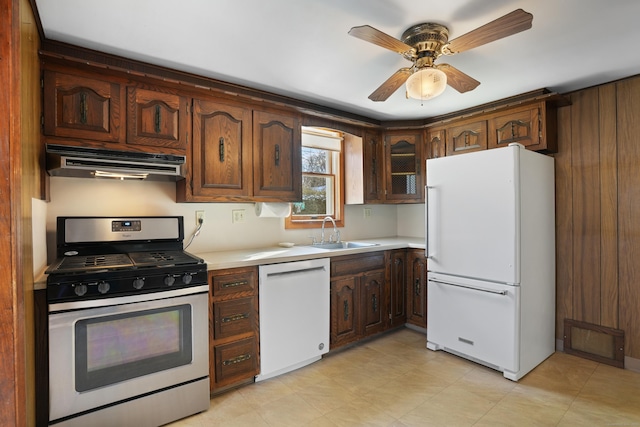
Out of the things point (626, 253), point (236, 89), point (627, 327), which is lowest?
point (627, 327)

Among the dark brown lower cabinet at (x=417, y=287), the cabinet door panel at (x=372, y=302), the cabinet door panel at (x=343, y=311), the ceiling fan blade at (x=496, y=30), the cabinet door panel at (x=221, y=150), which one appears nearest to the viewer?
the ceiling fan blade at (x=496, y=30)

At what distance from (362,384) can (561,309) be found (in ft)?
6.35

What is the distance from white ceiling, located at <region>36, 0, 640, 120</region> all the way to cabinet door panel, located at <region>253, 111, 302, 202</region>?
28 cm

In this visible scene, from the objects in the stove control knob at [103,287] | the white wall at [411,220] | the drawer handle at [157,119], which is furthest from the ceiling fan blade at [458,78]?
the stove control knob at [103,287]

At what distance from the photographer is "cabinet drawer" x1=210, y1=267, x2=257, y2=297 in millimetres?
2145

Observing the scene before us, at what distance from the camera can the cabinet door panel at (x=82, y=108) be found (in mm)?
1851

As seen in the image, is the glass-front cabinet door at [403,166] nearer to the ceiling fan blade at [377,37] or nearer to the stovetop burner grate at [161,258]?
the ceiling fan blade at [377,37]

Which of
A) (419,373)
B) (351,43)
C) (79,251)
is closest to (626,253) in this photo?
(419,373)

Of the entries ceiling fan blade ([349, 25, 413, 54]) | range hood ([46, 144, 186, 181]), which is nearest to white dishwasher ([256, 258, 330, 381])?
range hood ([46, 144, 186, 181])

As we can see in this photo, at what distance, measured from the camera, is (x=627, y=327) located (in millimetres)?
2525

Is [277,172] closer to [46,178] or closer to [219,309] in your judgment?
[219,309]

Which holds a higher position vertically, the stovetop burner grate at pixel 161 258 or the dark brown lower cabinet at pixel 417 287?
the stovetop burner grate at pixel 161 258

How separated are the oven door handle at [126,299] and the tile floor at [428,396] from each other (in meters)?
0.76

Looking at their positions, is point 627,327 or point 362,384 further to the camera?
point 627,327
